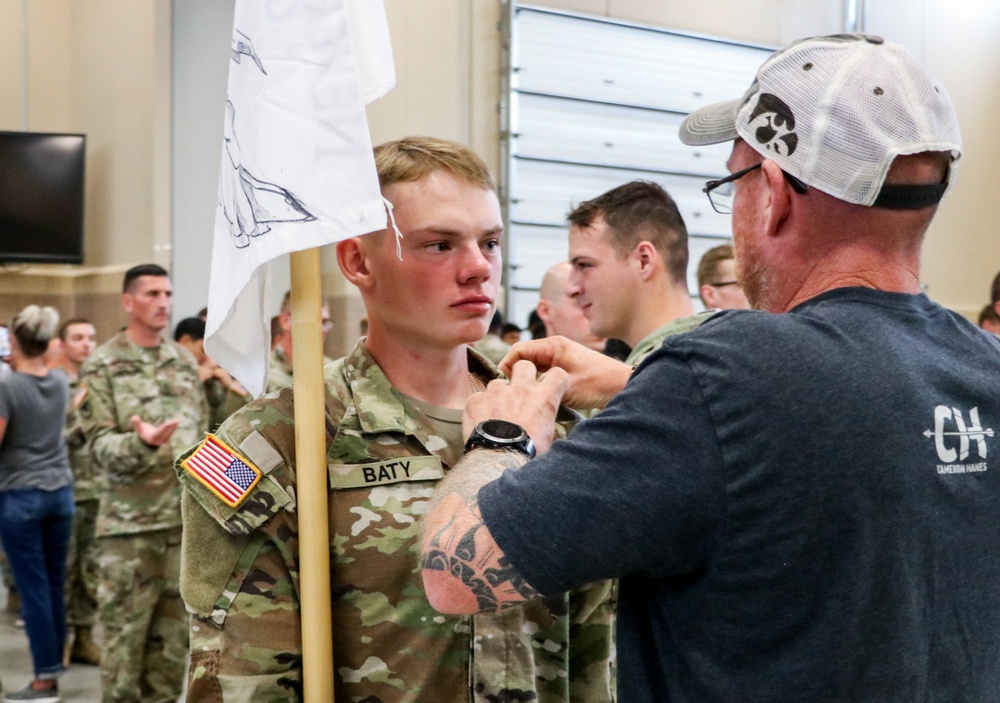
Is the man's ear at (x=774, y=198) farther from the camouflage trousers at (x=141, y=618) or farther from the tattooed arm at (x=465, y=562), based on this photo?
the camouflage trousers at (x=141, y=618)

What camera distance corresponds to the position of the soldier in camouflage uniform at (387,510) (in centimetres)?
167

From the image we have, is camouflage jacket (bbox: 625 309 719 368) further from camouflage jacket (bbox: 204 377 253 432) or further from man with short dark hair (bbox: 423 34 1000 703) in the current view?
camouflage jacket (bbox: 204 377 253 432)

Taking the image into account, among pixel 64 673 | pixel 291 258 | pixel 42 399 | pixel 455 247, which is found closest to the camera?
pixel 291 258

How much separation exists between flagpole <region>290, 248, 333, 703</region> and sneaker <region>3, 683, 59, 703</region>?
4.27m

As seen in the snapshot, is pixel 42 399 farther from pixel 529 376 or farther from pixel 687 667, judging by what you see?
pixel 687 667

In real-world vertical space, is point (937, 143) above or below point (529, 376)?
above

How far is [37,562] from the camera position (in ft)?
17.8

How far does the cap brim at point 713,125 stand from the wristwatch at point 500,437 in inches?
20.0

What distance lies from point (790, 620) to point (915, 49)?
10833mm

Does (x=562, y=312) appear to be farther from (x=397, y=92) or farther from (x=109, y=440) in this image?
(x=397, y=92)

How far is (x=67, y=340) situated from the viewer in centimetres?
762

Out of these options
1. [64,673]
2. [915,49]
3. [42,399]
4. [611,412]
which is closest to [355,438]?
[611,412]

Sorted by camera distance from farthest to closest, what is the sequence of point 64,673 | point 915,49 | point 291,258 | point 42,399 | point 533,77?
point 915,49, point 533,77, point 64,673, point 42,399, point 291,258

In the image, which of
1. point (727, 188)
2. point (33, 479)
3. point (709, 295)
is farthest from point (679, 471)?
point (33, 479)
